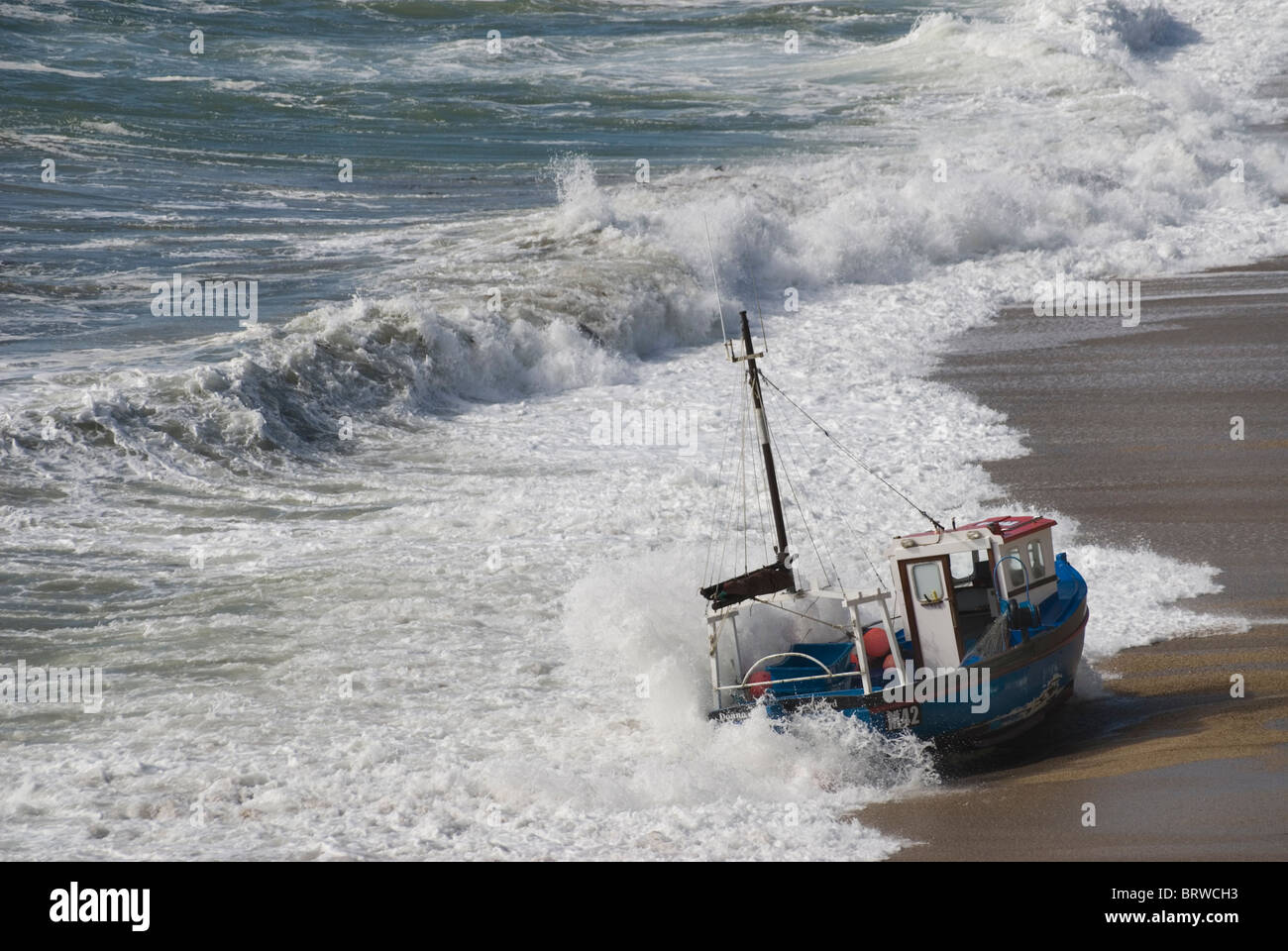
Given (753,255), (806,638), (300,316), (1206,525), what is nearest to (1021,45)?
(753,255)

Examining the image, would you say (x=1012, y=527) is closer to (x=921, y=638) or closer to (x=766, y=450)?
(x=921, y=638)

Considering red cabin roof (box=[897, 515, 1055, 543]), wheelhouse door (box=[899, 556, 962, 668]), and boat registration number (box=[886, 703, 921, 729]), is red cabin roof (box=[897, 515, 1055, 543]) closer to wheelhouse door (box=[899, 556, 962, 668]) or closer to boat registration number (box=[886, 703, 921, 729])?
wheelhouse door (box=[899, 556, 962, 668])

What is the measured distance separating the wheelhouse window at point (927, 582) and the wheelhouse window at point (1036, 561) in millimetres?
996

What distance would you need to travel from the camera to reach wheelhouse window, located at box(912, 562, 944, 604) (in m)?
9.95

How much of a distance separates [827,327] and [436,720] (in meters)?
12.5

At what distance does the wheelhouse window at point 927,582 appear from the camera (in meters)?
9.95

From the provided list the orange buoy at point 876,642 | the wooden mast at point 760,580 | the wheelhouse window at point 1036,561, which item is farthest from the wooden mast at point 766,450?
the wheelhouse window at point 1036,561

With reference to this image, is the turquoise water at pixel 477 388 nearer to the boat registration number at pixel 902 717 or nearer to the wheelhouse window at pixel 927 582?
the boat registration number at pixel 902 717

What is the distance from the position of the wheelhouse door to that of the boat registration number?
1.41 ft

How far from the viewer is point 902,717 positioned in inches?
384

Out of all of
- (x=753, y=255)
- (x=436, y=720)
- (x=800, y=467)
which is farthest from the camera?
(x=753, y=255)

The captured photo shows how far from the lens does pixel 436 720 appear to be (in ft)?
35.1
